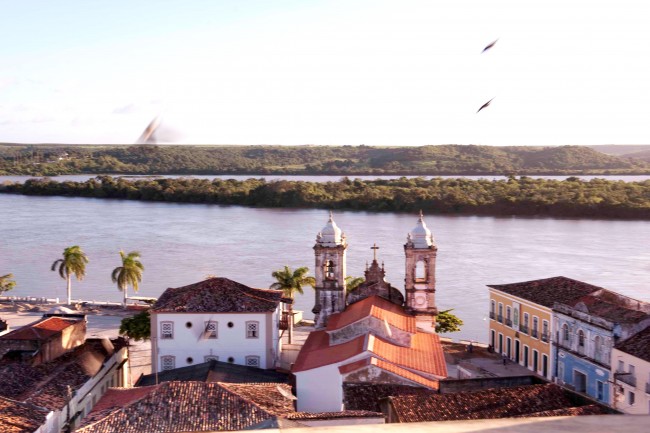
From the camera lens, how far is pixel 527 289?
2064cm

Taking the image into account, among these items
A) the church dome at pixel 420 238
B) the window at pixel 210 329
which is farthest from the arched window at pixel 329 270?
the window at pixel 210 329

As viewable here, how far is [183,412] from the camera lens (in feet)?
38.5

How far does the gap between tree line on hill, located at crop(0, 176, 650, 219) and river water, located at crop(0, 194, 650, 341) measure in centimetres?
369

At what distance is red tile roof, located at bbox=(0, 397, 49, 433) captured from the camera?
37.1 ft

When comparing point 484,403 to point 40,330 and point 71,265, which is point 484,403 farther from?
point 71,265

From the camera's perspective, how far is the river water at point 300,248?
32.6m

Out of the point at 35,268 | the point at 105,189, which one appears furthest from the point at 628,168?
the point at 35,268

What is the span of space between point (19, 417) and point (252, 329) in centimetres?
636

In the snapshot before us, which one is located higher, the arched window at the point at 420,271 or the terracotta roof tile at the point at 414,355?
the arched window at the point at 420,271

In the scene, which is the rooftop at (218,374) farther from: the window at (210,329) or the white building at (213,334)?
the window at (210,329)

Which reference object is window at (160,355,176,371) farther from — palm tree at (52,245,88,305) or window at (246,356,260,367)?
palm tree at (52,245,88,305)

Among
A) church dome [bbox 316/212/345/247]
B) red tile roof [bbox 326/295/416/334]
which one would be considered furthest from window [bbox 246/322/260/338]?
church dome [bbox 316/212/345/247]

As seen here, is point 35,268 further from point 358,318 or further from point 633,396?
point 633,396

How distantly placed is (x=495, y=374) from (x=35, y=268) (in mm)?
26235
